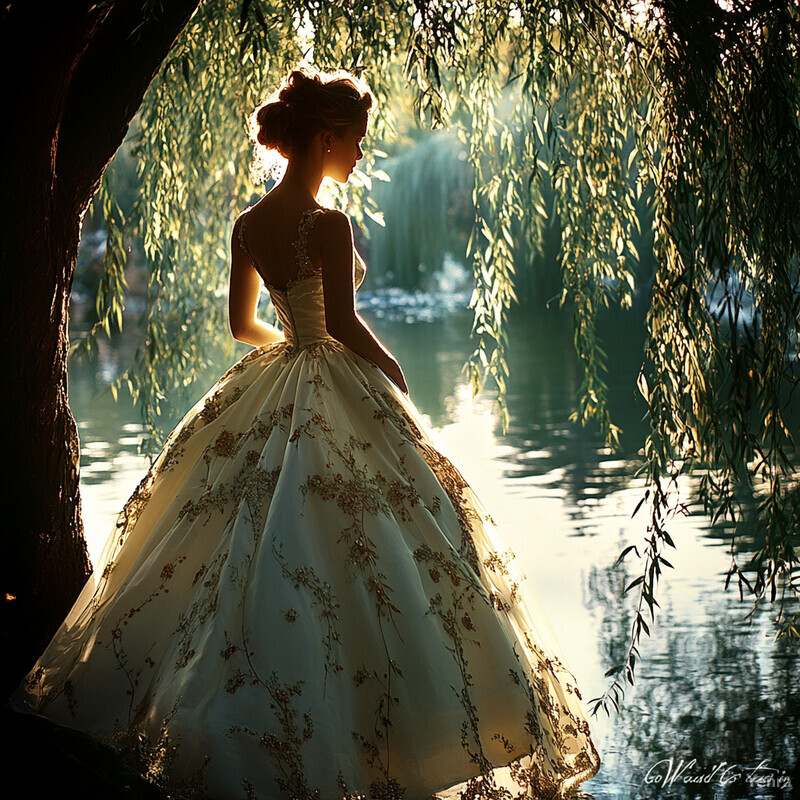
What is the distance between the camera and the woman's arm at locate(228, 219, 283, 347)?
7.80 feet

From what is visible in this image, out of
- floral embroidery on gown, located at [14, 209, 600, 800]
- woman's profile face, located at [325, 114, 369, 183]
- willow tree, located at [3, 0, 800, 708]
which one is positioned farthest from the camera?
woman's profile face, located at [325, 114, 369, 183]

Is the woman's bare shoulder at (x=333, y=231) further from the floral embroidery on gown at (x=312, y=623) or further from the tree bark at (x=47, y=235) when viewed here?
the tree bark at (x=47, y=235)

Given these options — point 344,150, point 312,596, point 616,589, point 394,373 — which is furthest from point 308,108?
point 616,589

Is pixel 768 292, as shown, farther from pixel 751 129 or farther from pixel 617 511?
pixel 617 511

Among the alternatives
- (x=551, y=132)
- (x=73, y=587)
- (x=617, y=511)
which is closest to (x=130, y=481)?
(x=617, y=511)

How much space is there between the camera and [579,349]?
2.93 meters

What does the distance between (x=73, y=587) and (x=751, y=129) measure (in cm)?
189

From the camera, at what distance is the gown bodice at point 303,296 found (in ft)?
7.20

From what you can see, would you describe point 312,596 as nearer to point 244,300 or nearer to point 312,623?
point 312,623

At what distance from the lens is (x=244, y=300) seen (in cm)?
242

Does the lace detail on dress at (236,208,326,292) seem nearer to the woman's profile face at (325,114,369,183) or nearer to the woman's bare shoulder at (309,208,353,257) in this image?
the woman's bare shoulder at (309,208,353,257)

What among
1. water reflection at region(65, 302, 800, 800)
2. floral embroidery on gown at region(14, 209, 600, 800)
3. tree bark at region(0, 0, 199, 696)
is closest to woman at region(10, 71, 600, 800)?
floral embroidery on gown at region(14, 209, 600, 800)

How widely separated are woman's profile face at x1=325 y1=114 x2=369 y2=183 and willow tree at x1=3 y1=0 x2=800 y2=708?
0.77ft

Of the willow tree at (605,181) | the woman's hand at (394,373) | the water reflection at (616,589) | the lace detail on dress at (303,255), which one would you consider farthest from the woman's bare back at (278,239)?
the water reflection at (616,589)
